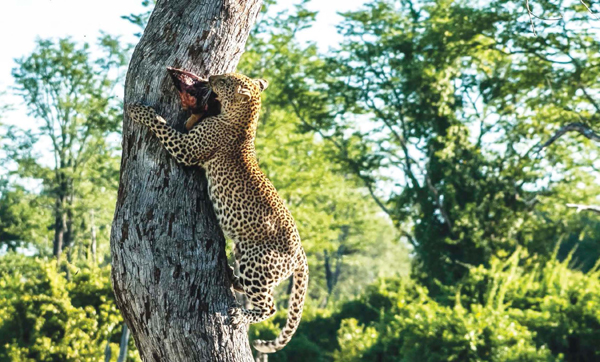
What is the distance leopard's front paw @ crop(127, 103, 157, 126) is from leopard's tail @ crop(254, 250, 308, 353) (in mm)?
1644

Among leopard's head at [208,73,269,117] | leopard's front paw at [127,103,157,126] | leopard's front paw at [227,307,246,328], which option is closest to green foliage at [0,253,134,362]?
leopard's head at [208,73,269,117]

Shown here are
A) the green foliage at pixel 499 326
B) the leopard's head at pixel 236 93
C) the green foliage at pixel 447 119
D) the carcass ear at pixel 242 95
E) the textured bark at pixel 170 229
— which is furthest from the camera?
the green foliage at pixel 447 119

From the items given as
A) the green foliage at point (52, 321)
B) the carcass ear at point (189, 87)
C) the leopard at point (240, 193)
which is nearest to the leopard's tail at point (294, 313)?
the leopard at point (240, 193)

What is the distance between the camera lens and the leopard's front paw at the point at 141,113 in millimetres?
4719

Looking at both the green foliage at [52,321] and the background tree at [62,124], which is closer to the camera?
the green foliage at [52,321]

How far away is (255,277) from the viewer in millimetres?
5203

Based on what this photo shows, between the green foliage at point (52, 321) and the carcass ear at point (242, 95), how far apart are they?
9208 millimetres

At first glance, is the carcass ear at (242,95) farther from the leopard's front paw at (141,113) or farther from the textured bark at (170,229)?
the leopard's front paw at (141,113)

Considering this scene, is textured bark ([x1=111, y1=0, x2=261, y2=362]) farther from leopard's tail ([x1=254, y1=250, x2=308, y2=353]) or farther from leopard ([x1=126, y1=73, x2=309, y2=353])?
leopard's tail ([x1=254, y1=250, x2=308, y2=353])

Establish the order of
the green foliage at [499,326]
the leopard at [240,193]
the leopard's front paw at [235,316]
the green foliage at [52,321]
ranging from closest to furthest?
the leopard's front paw at [235,316] → the leopard at [240,193] → the green foliage at [499,326] → the green foliage at [52,321]

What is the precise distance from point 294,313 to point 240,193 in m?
1.34

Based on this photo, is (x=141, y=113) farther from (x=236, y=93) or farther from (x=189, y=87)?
(x=236, y=93)

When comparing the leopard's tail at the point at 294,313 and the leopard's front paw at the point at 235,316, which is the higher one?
the leopard's front paw at the point at 235,316

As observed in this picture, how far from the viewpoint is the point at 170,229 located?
14.8 feet
